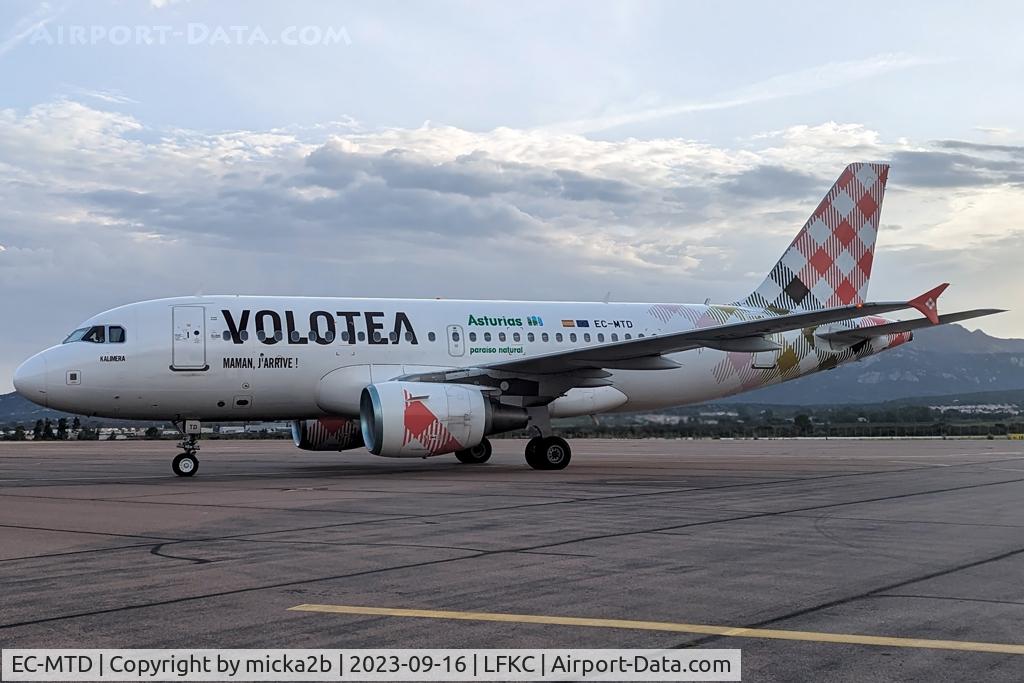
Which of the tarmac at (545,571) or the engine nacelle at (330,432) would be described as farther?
the engine nacelle at (330,432)

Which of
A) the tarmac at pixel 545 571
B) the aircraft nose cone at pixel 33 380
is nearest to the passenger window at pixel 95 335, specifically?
the aircraft nose cone at pixel 33 380

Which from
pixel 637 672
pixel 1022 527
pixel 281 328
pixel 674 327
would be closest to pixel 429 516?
pixel 1022 527

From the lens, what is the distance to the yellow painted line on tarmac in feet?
18.3

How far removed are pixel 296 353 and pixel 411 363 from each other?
2.41 metres

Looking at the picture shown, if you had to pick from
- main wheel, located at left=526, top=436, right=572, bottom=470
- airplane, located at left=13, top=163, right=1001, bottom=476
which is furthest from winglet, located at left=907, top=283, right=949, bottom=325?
main wheel, located at left=526, top=436, right=572, bottom=470

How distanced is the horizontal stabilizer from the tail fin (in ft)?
4.82

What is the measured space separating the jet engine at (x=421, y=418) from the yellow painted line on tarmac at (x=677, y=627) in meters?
11.9

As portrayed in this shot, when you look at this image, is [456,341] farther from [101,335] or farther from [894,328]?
[894,328]

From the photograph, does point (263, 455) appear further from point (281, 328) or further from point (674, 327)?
point (674, 327)

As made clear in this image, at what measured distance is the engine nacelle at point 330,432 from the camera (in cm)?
2311

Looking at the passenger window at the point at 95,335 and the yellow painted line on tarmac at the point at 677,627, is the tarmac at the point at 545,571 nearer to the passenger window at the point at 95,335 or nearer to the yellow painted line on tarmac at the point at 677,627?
the yellow painted line on tarmac at the point at 677,627

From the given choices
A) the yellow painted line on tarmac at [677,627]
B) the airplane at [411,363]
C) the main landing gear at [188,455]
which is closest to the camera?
the yellow painted line on tarmac at [677,627]
